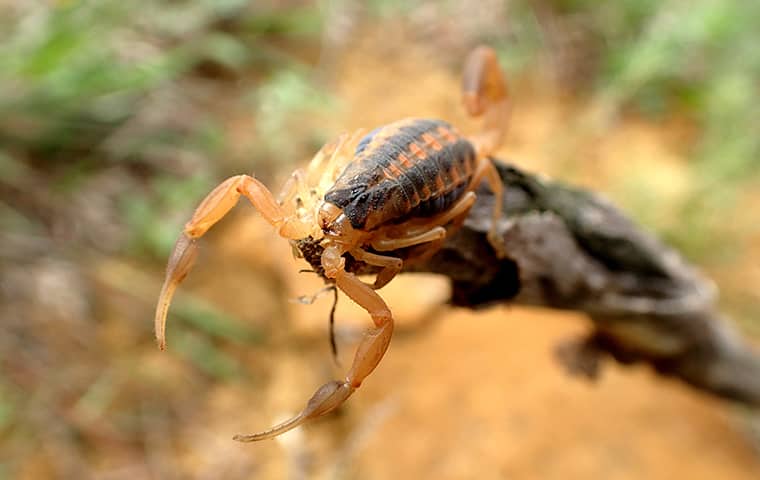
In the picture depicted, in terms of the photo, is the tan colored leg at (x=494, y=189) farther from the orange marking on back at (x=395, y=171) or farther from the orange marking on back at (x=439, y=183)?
the orange marking on back at (x=395, y=171)

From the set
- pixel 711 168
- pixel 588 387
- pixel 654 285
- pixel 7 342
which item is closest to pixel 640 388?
pixel 588 387

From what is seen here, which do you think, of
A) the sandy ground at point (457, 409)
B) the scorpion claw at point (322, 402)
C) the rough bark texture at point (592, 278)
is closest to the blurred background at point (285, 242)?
the sandy ground at point (457, 409)

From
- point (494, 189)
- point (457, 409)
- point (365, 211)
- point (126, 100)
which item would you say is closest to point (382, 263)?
point (365, 211)

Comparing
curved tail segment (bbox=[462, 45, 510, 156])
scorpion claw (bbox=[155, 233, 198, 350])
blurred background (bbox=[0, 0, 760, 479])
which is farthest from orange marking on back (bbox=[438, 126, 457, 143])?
blurred background (bbox=[0, 0, 760, 479])

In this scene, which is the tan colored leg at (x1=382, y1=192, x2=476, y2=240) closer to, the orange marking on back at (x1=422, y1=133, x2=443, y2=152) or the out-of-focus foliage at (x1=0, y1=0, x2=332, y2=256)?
the orange marking on back at (x1=422, y1=133, x2=443, y2=152)

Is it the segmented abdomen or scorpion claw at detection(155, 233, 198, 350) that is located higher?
the segmented abdomen
